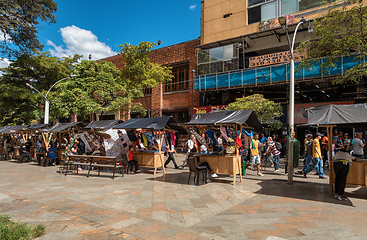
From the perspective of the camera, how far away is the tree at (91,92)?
2548 cm

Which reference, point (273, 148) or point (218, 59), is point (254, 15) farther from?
point (273, 148)

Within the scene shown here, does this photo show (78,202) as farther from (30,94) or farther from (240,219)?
(30,94)

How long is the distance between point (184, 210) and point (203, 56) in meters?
21.6

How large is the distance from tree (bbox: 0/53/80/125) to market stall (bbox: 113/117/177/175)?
21.2 m

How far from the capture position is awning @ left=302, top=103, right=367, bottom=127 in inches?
294

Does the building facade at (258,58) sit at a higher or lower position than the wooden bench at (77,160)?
higher

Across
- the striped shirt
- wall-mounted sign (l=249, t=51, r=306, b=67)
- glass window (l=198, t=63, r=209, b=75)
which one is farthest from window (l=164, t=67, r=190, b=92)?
the striped shirt

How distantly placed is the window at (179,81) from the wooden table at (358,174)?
21.6 metres

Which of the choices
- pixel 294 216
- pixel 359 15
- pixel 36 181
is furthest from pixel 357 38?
pixel 36 181

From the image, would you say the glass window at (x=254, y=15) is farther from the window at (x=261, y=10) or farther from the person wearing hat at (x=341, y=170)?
the person wearing hat at (x=341, y=170)

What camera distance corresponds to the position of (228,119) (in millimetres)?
10172

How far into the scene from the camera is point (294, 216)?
5.75m

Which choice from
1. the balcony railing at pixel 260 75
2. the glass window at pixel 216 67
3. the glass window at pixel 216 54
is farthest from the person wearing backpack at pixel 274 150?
the glass window at pixel 216 54

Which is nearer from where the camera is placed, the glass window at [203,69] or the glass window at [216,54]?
the glass window at [216,54]
